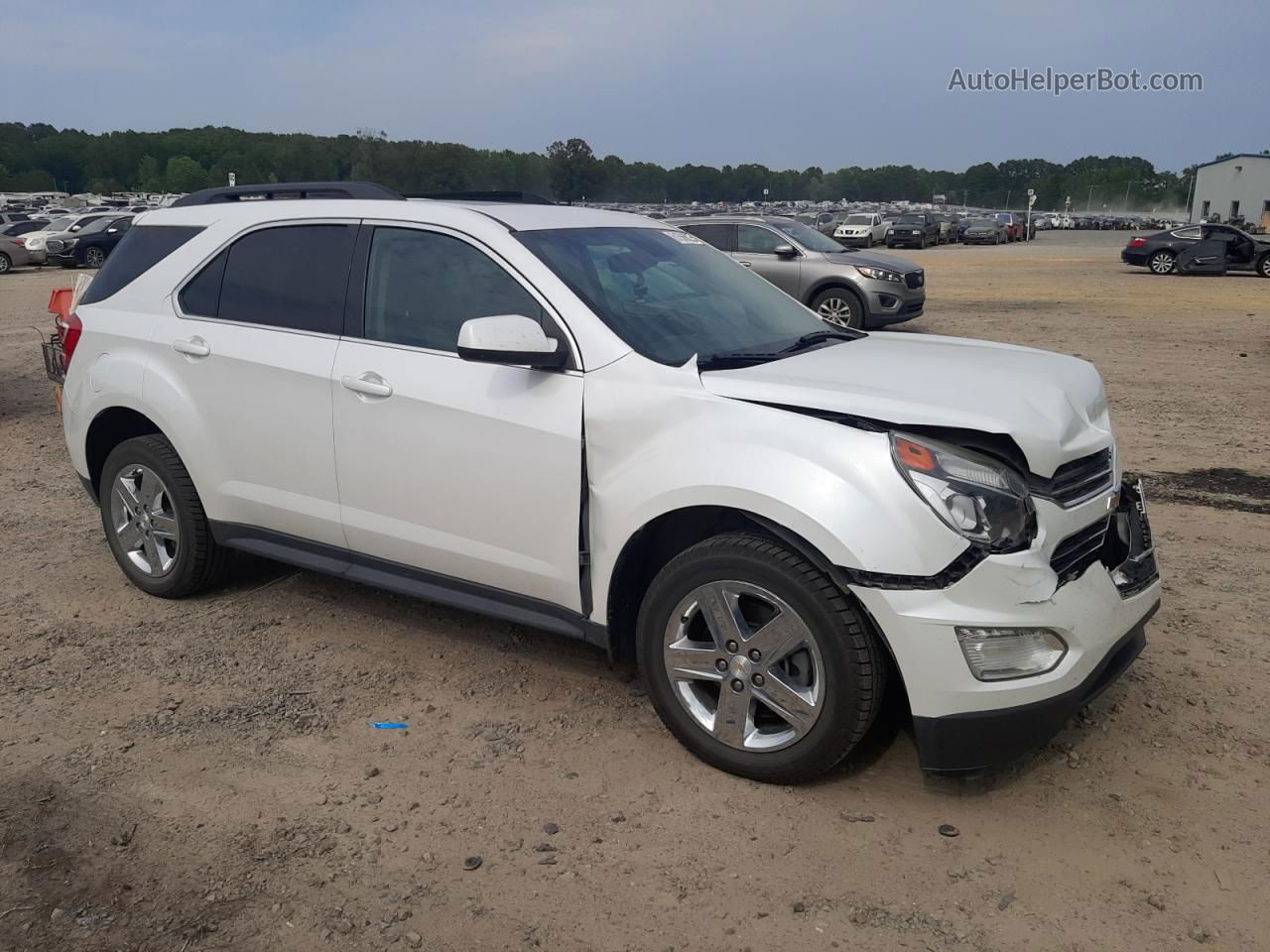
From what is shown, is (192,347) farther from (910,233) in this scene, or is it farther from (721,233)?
(910,233)

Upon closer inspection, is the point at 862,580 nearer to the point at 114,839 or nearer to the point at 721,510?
the point at 721,510

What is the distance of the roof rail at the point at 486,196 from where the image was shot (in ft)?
16.0

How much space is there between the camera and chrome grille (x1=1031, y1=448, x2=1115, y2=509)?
3.22 meters

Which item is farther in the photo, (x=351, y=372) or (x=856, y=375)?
(x=351, y=372)

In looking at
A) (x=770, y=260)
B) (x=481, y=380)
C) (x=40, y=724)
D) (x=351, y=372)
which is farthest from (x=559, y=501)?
(x=770, y=260)

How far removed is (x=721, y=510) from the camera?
11.3 feet

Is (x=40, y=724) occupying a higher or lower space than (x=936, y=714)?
lower

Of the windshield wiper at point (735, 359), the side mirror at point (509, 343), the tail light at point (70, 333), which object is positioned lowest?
the tail light at point (70, 333)

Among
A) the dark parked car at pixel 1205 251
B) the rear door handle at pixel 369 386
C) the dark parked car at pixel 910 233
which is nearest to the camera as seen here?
the rear door handle at pixel 369 386

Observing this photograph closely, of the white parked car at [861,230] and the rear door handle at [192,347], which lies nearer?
the rear door handle at [192,347]

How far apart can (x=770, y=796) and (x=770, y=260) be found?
12.8m

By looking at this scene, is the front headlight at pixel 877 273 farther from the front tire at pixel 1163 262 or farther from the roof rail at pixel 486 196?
the front tire at pixel 1163 262

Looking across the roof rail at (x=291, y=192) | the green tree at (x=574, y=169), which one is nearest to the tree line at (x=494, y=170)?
the green tree at (x=574, y=169)

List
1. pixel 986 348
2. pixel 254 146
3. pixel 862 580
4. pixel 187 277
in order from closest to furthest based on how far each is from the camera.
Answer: pixel 862 580 < pixel 986 348 < pixel 187 277 < pixel 254 146
